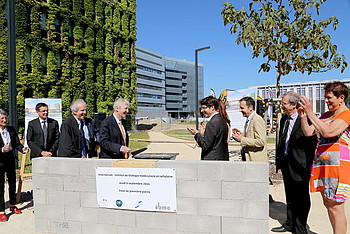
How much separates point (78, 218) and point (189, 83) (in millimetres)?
127305

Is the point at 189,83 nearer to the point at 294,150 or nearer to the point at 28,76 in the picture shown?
the point at 28,76

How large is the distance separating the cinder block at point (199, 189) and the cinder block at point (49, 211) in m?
1.76

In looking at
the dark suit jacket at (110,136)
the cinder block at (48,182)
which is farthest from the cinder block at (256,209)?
the cinder block at (48,182)

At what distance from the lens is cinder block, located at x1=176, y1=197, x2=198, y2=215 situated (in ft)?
11.3

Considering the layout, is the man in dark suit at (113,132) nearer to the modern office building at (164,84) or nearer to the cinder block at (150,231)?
the cinder block at (150,231)

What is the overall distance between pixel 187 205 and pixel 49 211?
2.02 meters

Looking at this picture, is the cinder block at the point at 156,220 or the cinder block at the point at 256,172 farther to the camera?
the cinder block at the point at 156,220

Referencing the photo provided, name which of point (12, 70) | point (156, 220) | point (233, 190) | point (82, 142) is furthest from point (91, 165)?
point (12, 70)

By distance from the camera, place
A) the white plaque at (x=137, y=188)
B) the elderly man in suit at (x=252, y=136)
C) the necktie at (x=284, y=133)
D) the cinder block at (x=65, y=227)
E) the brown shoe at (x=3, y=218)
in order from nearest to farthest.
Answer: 1. the white plaque at (x=137, y=188)
2. the cinder block at (x=65, y=227)
3. the necktie at (x=284, y=133)
4. the elderly man in suit at (x=252, y=136)
5. the brown shoe at (x=3, y=218)

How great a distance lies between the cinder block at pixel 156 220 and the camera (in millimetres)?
3543

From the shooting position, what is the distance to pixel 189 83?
→ 12988cm

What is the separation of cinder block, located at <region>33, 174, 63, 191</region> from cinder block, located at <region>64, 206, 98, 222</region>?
325mm

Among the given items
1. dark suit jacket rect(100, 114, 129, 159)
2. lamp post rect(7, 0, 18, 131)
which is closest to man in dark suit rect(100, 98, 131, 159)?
dark suit jacket rect(100, 114, 129, 159)

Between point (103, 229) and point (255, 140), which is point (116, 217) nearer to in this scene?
point (103, 229)
